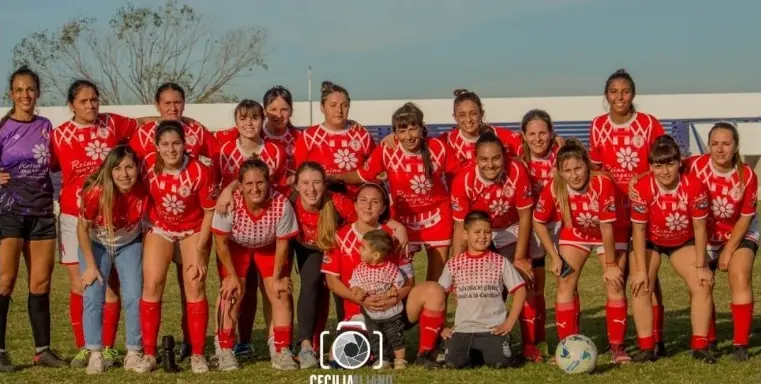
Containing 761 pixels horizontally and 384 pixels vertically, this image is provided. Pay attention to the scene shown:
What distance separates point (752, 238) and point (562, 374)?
4.76 ft

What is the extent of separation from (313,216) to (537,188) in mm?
1357

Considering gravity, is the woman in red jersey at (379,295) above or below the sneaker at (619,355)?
above

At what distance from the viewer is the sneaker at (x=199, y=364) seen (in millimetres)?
5719

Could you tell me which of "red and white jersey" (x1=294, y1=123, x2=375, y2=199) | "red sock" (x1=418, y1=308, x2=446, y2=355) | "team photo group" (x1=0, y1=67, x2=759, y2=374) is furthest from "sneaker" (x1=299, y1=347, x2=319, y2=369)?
"red and white jersey" (x1=294, y1=123, x2=375, y2=199)

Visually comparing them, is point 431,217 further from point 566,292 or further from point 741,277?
point 741,277

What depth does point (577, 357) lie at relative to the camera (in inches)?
216

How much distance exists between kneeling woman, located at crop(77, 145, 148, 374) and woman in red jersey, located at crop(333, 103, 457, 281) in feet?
4.13

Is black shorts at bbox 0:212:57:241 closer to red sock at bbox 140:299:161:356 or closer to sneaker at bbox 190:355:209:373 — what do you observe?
red sock at bbox 140:299:161:356

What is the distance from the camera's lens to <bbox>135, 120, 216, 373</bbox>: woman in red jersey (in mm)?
5801

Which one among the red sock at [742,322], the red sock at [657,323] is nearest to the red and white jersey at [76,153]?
the red sock at [657,323]

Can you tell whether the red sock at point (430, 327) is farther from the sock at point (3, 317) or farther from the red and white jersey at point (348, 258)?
the sock at point (3, 317)

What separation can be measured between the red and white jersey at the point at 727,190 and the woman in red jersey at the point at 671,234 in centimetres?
11

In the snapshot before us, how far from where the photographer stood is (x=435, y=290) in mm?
5812

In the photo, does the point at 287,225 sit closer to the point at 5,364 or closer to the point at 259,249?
the point at 259,249
